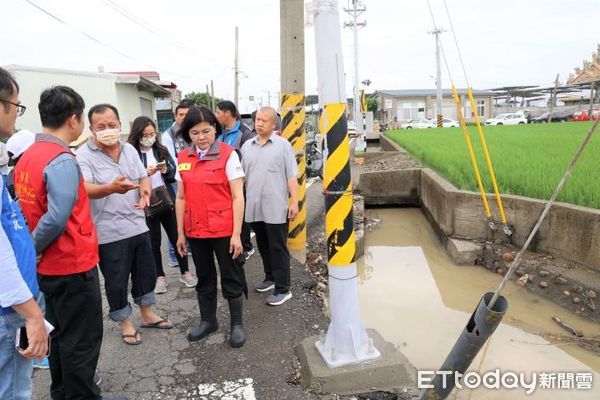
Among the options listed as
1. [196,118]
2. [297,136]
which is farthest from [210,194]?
[297,136]

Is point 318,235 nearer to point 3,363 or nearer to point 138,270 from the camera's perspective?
point 138,270

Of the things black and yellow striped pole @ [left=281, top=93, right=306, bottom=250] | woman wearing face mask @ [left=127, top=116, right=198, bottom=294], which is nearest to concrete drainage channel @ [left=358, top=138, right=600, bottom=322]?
black and yellow striped pole @ [left=281, top=93, right=306, bottom=250]

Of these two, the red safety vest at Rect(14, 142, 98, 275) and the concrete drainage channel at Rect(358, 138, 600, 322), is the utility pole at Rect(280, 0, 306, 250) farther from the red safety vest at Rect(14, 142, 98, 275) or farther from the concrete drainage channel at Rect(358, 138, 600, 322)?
the red safety vest at Rect(14, 142, 98, 275)

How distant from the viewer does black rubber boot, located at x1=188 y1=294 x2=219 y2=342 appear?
11.0 feet

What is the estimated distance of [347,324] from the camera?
2.76 meters

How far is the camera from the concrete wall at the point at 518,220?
14.2 feet

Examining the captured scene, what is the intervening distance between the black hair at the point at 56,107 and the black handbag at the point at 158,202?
1.73 m

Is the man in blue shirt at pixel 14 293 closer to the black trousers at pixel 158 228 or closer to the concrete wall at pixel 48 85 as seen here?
the black trousers at pixel 158 228

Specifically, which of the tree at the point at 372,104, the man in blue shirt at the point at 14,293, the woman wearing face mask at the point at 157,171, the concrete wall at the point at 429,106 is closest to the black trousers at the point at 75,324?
the man in blue shirt at the point at 14,293

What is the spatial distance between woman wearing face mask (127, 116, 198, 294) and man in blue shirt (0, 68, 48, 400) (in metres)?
Answer: 2.02

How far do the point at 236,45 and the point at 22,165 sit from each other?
31.8 metres

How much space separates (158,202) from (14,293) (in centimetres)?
251

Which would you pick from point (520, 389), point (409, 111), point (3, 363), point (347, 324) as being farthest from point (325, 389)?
point (409, 111)

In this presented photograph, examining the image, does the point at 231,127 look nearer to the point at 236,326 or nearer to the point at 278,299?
the point at 278,299
